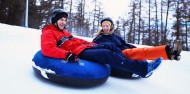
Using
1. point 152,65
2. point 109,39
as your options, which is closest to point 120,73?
point 109,39

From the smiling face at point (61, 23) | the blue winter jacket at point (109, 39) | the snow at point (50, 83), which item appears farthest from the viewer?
the blue winter jacket at point (109, 39)

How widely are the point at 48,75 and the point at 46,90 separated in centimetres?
24

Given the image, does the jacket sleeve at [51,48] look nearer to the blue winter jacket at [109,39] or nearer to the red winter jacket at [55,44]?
the red winter jacket at [55,44]

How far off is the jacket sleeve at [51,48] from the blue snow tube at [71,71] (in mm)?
61

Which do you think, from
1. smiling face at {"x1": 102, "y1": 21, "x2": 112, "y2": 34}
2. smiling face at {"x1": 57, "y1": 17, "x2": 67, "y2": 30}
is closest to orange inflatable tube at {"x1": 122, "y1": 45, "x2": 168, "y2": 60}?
smiling face at {"x1": 102, "y1": 21, "x2": 112, "y2": 34}

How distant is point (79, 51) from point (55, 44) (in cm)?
34

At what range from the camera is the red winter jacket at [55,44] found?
297 cm

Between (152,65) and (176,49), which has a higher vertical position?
(176,49)

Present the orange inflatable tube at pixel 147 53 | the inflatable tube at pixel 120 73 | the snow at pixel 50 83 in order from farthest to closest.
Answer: the inflatable tube at pixel 120 73 < the orange inflatable tube at pixel 147 53 < the snow at pixel 50 83

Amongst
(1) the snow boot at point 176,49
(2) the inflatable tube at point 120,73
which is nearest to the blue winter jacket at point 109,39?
(2) the inflatable tube at point 120,73

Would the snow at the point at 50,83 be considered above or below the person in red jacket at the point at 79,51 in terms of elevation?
below

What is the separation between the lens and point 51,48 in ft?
9.80

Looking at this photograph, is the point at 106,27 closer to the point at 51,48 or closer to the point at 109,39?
the point at 109,39

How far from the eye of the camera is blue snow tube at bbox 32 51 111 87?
288 centimetres
